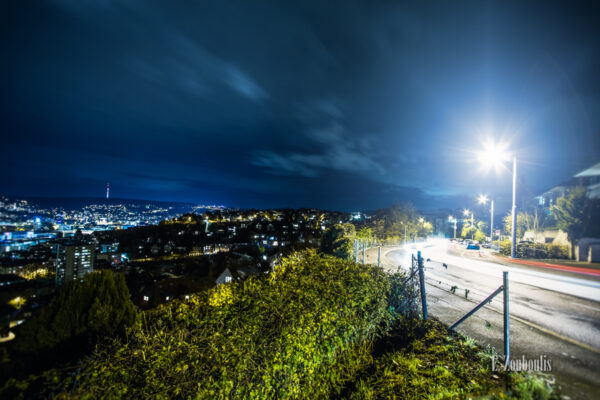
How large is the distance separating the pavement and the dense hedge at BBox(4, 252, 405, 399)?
6.92 feet

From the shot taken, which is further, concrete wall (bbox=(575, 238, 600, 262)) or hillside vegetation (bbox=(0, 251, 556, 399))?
concrete wall (bbox=(575, 238, 600, 262))

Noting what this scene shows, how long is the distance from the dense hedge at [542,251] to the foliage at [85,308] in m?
17.9

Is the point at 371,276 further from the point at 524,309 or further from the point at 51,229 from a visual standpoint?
the point at 51,229

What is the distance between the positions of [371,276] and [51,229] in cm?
2109

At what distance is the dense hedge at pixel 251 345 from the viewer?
6.59 feet

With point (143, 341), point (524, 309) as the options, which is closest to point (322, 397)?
point (143, 341)

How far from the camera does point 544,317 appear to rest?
15.6ft

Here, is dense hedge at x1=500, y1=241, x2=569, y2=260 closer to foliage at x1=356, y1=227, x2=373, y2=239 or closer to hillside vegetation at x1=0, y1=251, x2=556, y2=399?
foliage at x1=356, y1=227, x2=373, y2=239

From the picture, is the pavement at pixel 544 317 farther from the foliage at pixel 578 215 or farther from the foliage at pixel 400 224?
the foliage at pixel 400 224

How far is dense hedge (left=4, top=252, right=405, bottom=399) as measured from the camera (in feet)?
6.59

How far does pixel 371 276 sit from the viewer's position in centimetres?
530

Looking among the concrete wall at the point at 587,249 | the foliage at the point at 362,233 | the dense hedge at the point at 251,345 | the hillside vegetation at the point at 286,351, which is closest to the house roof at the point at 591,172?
the concrete wall at the point at 587,249

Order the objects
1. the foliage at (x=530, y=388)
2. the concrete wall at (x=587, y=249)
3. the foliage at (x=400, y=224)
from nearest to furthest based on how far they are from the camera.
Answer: the foliage at (x=530, y=388) < the concrete wall at (x=587, y=249) < the foliage at (x=400, y=224)

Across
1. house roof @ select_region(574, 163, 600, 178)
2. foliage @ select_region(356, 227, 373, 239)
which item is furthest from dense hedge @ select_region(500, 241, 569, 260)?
foliage @ select_region(356, 227, 373, 239)
